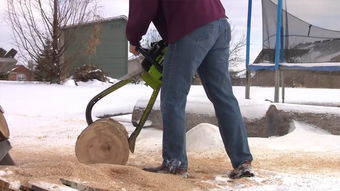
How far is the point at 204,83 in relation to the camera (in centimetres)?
330

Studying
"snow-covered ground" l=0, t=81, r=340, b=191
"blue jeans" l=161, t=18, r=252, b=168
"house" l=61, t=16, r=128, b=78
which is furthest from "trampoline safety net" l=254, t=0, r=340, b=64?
"house" l=61, t=16, r=128, b=78

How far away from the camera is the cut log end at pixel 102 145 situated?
3350 mm

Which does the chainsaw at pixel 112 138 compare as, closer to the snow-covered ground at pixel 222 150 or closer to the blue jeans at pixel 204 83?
the blue jeans at pixel 204 83

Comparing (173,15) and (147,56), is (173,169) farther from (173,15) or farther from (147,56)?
(173,15)

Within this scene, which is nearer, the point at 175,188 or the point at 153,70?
the point at 175,188

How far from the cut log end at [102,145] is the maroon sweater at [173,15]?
2.21 ft

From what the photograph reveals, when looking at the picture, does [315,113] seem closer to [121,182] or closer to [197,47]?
[197,47]

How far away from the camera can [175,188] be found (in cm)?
264

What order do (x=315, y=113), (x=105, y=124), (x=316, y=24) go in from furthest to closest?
1. (x=316, y=24)
2. (x=315, y=113)
3. (x=105, y=124)

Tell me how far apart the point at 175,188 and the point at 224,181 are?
0.50 m

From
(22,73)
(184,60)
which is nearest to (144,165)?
(184,60)

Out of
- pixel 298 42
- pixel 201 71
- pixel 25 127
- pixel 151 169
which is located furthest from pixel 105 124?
pixel 298 42

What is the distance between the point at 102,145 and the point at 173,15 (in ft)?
3.26

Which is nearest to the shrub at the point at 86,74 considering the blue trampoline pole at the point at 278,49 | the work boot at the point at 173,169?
the blue trampoline pole at the point at 278,49
